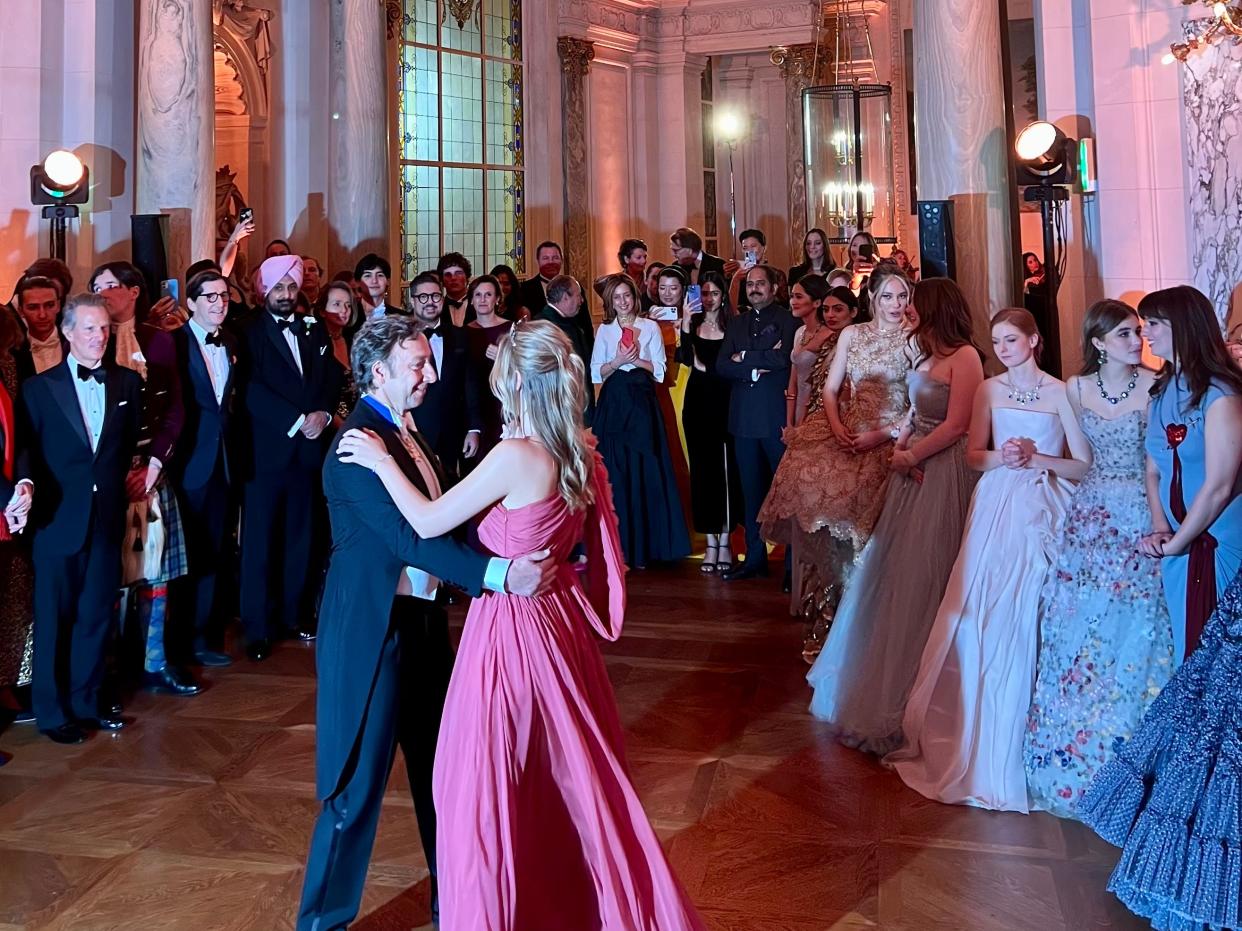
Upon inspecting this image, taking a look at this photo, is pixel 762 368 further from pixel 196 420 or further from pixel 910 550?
pixel 196 420

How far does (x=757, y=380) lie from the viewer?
6.53m

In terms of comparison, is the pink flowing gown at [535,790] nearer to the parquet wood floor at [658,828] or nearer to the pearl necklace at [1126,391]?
the parquet wood floor at [658,828]

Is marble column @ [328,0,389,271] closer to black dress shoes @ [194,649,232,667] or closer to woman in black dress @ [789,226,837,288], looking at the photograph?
woman in black dress @ [789,226,837,288]

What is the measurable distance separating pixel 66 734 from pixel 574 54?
10.4m

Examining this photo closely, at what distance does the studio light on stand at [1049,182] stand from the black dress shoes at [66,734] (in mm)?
5121

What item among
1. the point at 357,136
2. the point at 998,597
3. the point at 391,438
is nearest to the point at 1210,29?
the point at 998,597

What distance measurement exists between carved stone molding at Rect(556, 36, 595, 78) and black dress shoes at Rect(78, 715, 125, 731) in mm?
10118

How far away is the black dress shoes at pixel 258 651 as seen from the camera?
5312mm

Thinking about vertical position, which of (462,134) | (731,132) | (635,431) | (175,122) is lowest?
(635,431)

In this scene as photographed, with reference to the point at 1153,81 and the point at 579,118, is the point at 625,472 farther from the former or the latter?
the point at 579,118

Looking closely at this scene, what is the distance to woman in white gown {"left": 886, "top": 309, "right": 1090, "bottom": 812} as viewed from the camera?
3713 mm

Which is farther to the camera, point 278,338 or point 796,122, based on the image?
point 796,122

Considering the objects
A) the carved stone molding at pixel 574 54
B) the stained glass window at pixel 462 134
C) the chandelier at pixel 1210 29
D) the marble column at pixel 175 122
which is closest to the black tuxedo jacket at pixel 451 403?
the marble column at pixel 175 122

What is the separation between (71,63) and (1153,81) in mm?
6537
